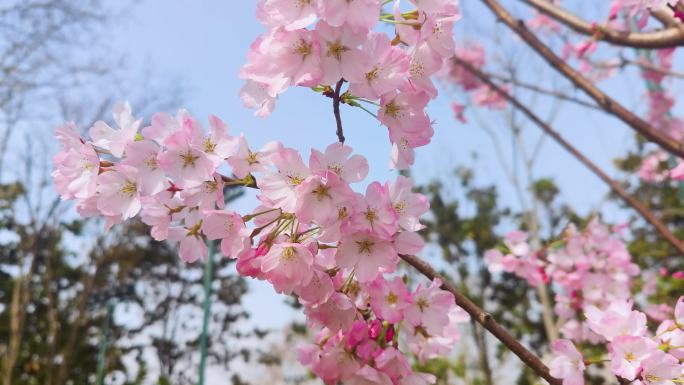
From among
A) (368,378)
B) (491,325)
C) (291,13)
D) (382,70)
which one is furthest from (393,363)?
(291,13)

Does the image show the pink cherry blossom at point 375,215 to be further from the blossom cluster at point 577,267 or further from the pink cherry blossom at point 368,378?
the blossom cluster at point 577,267

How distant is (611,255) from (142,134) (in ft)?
7.76

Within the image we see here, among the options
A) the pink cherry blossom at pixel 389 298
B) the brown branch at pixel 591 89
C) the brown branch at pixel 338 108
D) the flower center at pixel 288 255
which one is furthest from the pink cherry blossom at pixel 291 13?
the brown branch at pixel 591 89

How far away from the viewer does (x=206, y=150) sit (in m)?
0.85

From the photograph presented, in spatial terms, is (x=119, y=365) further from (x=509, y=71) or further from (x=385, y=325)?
(x=385, y=325)

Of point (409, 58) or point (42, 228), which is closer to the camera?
point (409, 58)

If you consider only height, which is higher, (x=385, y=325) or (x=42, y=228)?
(x=42, y=228)

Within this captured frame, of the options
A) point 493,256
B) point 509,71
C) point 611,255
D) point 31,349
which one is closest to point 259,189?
point 493,256

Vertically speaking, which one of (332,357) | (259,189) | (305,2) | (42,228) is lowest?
(332,357)

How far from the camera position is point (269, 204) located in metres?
0.87

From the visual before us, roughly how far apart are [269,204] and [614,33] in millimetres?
1391

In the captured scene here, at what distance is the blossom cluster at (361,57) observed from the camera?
0.76 meters

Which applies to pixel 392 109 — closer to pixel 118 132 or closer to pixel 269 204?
pixel 269 204

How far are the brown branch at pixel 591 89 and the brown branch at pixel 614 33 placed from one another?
9 cm
